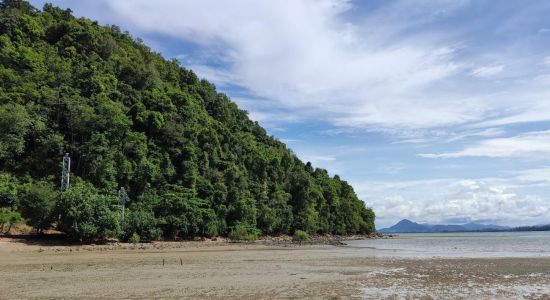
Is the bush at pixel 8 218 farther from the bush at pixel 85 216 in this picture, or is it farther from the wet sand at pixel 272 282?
the wet sand at pixel 272 282

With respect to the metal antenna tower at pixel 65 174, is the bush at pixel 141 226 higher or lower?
lower

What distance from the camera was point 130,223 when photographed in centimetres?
6141

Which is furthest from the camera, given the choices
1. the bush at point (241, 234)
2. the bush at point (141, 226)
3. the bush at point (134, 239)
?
the bush at point (241, 234)

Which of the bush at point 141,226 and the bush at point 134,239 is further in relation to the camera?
the bush at point 141,226

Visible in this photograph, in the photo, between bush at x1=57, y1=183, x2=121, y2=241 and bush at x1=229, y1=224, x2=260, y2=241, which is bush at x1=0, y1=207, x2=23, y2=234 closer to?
bush at x1=57, y1=183, x2=121, y2=241

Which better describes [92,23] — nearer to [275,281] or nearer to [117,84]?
[117,84]

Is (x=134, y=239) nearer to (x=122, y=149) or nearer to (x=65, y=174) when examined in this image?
(x=65, y=174)

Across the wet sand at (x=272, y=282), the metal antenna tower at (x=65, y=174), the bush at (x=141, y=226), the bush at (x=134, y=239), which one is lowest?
the wet sand at (x=272, y=282)

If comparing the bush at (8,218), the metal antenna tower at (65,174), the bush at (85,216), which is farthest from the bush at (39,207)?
the metal antenna tower at (65,174)

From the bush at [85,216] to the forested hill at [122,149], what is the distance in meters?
0.12

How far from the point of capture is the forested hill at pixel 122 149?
61750 millimetres

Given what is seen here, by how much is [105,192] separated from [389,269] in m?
51.0

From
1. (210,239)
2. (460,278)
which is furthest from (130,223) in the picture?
(460,278)

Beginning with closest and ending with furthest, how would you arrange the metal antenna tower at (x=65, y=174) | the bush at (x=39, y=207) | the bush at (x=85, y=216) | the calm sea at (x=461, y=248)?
the calm sea at (x=461, y=248)
the bush at (x=85, y=216)
the bush at (x=39, y=207)
the metal antenna tower at (x=65, y=174)
